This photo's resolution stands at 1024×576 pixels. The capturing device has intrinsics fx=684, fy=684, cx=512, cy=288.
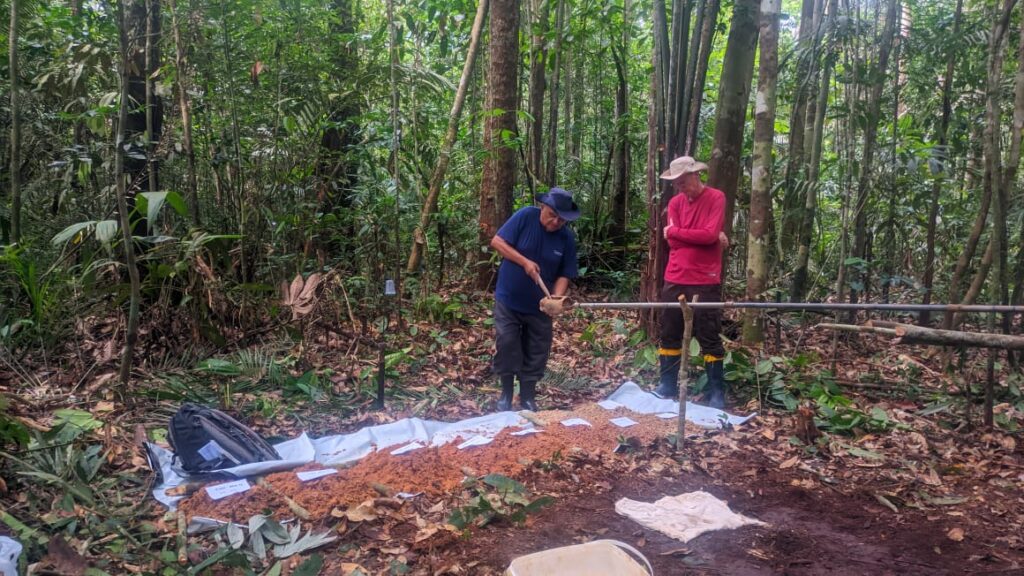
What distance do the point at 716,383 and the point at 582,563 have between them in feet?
9.61

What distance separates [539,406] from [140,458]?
101 inches

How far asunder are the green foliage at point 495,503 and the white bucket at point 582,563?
0.76 metres

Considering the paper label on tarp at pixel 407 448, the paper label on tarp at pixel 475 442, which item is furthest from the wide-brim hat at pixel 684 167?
the paper label on tarp at pixel 407 448

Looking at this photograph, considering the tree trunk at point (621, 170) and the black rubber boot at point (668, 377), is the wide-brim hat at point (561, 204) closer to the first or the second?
the black rubber boot at point (668, 377)

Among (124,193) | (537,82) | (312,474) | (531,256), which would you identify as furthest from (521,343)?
(537,82)

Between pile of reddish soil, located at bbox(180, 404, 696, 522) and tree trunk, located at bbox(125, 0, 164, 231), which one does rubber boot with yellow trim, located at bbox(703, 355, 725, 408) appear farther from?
tree trunk, located at bbox(125, 0, 164, 231)

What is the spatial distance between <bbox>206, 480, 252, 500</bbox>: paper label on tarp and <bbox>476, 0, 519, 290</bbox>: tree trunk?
4.30 metres

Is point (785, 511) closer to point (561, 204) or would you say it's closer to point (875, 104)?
point (561, 204)

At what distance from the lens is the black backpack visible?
10.6 feet

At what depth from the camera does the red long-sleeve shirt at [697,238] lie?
15.2 feet

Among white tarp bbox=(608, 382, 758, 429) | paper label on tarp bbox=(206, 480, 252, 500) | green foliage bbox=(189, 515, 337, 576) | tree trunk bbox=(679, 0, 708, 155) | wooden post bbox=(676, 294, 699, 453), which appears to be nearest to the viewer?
green foliage bbox=(189, 515, 337, 576)

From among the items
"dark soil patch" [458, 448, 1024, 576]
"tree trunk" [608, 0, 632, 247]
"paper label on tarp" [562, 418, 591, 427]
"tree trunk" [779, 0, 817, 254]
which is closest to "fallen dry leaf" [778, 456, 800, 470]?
"dark soil patch" [458, 448, 1024, 576]

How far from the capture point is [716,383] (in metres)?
4.83

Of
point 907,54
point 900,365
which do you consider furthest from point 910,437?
point 907,54
